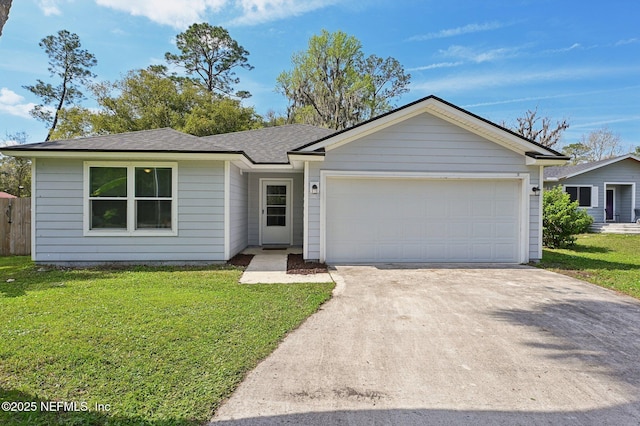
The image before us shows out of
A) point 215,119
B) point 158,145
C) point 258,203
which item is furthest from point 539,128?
point 158,145

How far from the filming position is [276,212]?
11.1 metres

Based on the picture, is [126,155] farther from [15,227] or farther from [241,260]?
[15,227]

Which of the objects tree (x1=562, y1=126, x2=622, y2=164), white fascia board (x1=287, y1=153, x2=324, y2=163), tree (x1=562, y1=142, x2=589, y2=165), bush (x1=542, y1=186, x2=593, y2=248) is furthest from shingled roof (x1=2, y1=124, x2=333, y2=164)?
tree (x1=562, y1=142, x2=589, y2=165)

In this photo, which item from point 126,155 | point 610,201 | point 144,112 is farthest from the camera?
point 144,112

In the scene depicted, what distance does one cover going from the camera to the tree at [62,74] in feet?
79.6

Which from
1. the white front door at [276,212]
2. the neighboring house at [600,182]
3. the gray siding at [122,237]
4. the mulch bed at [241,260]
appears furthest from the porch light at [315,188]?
the neighboring house at [600,182]

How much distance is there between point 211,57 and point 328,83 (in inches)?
387

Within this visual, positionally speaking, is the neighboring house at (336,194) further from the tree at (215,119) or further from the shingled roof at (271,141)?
the tree at (215,119)

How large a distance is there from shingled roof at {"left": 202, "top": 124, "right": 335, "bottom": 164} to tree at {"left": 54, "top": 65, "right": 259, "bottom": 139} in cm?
976

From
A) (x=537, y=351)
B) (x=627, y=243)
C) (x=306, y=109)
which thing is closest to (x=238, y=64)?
(x=306, y=109)

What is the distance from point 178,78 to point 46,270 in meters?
22.1

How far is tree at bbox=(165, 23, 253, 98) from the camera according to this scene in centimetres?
2606

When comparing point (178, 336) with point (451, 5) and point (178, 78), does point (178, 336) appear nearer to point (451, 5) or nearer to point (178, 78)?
point (451, 5)

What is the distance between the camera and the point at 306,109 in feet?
84.9
